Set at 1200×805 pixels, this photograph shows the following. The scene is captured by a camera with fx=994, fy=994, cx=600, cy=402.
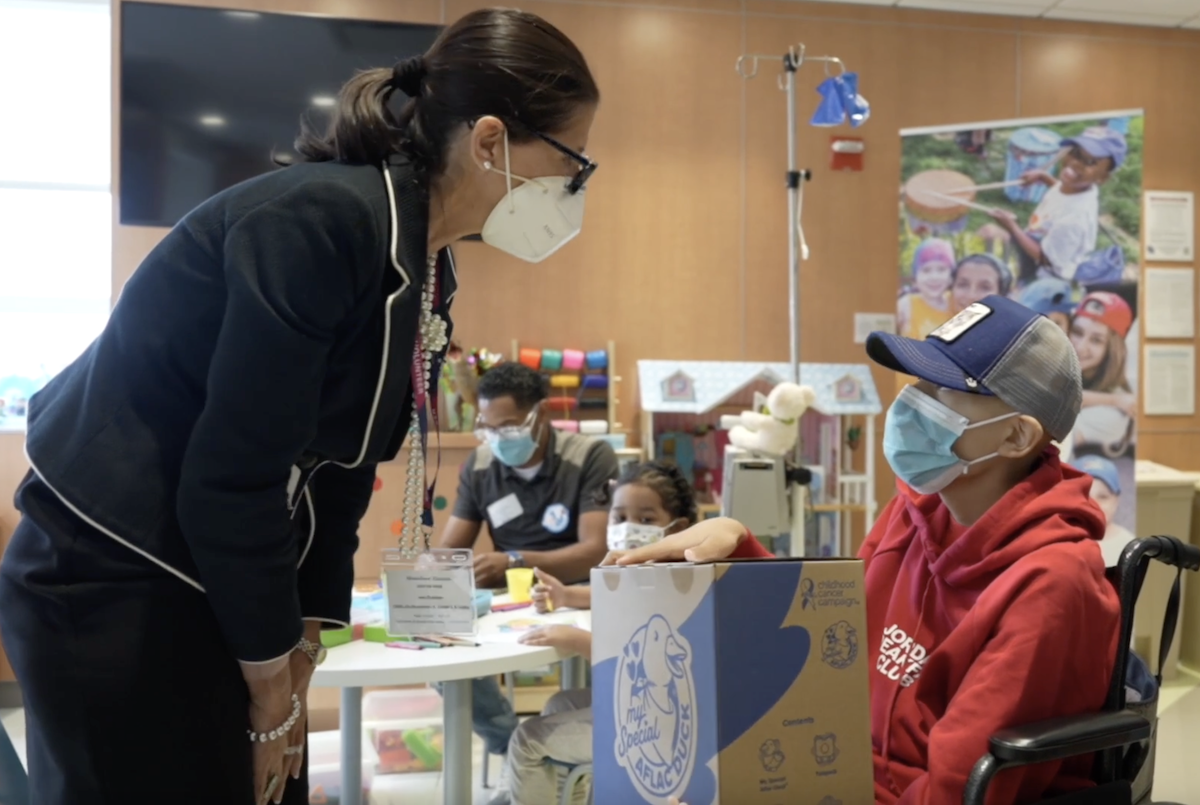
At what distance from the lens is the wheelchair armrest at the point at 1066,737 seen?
115 cm

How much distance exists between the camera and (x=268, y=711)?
1005 millimetres

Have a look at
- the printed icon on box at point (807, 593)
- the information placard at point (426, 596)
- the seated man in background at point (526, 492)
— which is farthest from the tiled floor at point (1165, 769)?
the printed icon on box at point (807, 593)

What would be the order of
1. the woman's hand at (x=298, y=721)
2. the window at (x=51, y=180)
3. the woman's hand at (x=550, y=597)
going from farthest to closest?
the window at (x=51, y=180)
the woman's hand at (x=550, y=597)
the woman's hand at (x=298, y=721)

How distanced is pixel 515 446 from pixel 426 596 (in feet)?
3.86

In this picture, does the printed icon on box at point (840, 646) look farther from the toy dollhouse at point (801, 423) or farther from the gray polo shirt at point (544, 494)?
the toy dollhouse at point (801, 423)

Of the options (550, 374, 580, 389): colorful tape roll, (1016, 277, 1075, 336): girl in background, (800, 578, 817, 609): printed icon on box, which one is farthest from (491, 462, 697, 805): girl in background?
(1016, 277, 1075, 336): girl in background

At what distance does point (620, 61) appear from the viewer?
4324 millimetres

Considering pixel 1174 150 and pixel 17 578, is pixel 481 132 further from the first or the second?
pixel 1174 150

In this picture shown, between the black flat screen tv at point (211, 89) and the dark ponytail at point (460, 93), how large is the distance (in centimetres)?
284

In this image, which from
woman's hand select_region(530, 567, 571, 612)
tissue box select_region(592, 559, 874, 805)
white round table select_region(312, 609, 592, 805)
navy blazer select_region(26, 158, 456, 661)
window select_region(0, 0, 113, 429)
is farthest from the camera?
window select_region(0, 0, 113, 429)

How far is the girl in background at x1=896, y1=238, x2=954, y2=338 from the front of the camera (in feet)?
12.1

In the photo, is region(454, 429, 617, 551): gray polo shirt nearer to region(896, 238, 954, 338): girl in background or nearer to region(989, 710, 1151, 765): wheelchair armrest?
region(896, 238, 954, 338): girl in background

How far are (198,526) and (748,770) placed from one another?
0.57 m

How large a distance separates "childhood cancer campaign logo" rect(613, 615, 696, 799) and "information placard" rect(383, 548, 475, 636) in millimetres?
758
